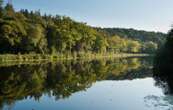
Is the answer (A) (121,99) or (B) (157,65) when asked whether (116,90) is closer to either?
(A) (121,99)

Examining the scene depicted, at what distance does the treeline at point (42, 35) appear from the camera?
8494cm

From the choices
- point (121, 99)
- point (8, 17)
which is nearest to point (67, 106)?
point (121, 99)

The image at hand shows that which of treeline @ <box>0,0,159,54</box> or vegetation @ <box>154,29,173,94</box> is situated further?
treeline @ <box>0,0,159,54</box>

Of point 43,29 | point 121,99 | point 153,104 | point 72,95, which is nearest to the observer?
point 153,104

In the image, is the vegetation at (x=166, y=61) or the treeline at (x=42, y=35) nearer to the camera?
the vegetation at (x=166, y=61)

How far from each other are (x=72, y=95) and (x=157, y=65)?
73.3 ft

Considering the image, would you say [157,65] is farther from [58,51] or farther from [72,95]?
[58,51]

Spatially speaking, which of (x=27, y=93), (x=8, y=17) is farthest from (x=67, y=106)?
(x=8, y=17)

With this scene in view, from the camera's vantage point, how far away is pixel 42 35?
317 feet

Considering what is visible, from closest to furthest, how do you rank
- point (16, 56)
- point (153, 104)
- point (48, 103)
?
1. point (153, 104)
2. point (48, 103)
3. point (16, 56)

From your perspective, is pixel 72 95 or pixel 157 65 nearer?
pixel 72 95

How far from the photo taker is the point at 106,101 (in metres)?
28.5

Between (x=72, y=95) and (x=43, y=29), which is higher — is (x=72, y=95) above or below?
A: below

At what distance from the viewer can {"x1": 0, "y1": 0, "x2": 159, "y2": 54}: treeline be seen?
84938mm
